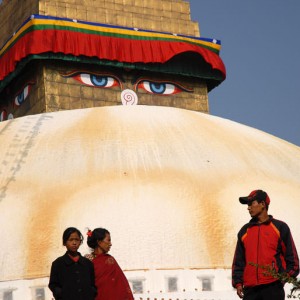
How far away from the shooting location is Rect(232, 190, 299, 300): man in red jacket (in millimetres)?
5254

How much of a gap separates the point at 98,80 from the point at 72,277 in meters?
15.9

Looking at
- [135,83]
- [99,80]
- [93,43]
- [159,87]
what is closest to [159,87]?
[159,87]

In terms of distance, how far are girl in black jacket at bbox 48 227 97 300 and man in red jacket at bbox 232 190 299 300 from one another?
100 centimetres

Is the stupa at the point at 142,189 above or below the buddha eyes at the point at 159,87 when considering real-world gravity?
below

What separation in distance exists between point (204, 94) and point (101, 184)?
12224 millimetres

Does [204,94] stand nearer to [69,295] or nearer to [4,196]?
[4,196]

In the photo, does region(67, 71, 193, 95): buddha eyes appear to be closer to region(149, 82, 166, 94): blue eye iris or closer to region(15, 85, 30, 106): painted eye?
region(149, 82, 166, 94): blue eye iris

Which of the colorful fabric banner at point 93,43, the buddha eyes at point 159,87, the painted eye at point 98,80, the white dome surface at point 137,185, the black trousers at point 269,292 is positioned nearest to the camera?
the black trousers at point 269,292

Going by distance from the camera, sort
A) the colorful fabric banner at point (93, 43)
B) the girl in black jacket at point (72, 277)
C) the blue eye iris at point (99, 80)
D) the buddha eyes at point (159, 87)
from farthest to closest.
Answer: the buddha eyes at point (159, 87) → the blue eye iris at point (99, 80) → the colorful fabric banner at point (93, 43) → the girl in black jacket at point (72, 277)

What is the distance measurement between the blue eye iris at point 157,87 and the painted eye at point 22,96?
3283 mm

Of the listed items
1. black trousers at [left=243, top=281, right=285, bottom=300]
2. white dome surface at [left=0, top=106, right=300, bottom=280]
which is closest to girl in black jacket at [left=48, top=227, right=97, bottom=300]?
black trousers at [left=243, top=281, right=285, bottom=300]

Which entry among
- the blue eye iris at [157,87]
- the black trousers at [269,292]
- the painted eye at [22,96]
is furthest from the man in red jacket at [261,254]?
the painted eye at [22,96]

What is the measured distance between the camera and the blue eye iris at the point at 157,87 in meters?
21.8

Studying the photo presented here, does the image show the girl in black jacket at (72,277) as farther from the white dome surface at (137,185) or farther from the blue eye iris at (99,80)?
the blue eye iris at (99,80)
